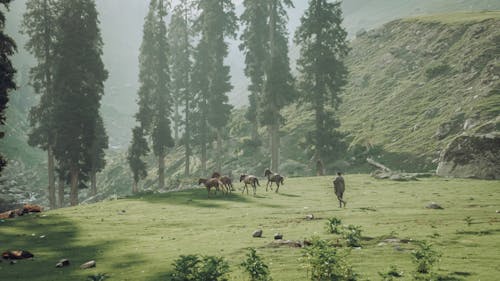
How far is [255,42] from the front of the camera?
62.4m

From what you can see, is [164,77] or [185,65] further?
[185,65]

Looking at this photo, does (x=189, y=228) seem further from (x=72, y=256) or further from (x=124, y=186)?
(x=124, y=186)

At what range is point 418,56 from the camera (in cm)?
7094

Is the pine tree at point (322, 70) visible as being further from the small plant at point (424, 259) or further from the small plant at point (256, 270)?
the small plant at point (256, 270)

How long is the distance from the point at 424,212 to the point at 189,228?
12.2 meters

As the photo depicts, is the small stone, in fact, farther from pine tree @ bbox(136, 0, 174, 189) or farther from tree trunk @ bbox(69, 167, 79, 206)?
pine tree @ bbox(136, 0, 174, 189)

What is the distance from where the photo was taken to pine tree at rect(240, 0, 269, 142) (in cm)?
6169

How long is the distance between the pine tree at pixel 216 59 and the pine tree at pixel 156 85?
216 inches

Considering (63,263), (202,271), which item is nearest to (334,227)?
(202,271)

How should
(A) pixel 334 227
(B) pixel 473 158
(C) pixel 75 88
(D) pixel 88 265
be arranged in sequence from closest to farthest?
1. (D) pixel 88 265
2. (A) pixel 334 227
3. (B) pixel 473 158
4. (C) pixel 75 88

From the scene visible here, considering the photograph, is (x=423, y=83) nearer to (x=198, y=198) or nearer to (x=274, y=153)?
(x=274, y=153)

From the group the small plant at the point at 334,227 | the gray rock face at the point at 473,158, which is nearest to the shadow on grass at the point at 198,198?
the small plant at the point at 334,227

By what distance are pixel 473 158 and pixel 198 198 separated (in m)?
23.0

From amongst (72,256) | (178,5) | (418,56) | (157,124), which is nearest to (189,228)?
(72,256)
